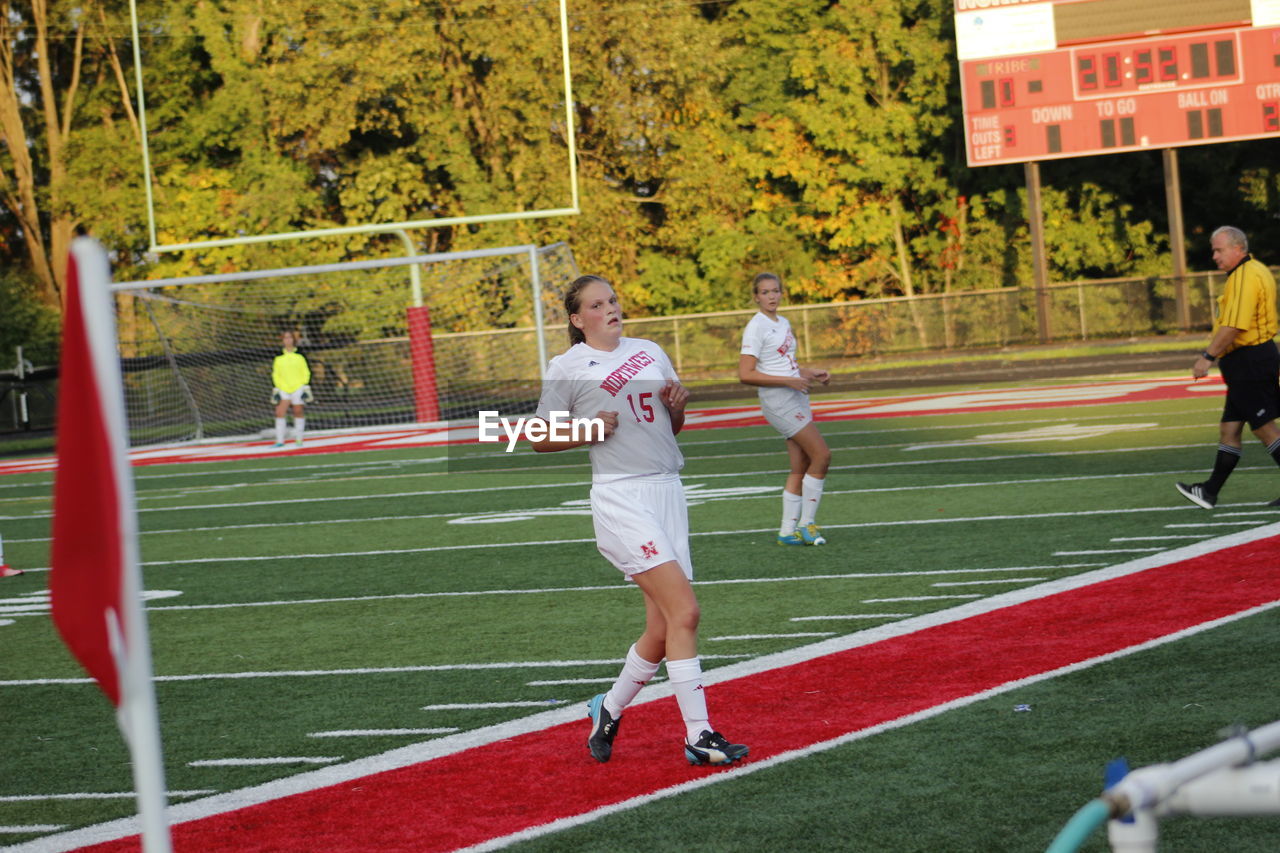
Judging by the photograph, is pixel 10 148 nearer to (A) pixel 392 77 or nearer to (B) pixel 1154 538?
(A) pixel 392 77

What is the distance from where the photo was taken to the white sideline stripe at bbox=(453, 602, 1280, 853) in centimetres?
507

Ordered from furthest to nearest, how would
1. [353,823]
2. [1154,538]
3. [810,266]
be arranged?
[810,266] < [1154,538] < [353,823]

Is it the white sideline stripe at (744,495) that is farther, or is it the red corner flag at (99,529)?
the white sideline stripe at (744,495)

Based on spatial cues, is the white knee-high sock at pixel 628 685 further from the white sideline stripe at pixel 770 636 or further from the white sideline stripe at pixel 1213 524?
the white sideline stripe at pixel 1213 524

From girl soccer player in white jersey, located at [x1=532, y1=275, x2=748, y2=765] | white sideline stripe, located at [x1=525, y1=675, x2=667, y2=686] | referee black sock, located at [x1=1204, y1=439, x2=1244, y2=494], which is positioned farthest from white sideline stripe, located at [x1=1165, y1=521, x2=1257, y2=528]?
girl soccer player in white jersey, located at [x1=532, y1=275, x2=748, y2=765]

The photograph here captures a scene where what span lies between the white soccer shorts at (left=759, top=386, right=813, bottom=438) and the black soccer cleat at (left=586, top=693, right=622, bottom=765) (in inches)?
203

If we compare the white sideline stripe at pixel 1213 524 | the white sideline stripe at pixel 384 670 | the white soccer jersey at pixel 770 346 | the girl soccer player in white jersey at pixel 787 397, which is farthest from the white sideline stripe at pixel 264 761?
the white sideline stripe at pixel 1213 524

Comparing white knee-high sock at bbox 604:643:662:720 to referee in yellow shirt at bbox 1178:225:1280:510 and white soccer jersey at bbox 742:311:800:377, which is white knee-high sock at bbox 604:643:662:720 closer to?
white soccer jersey at bbox 742:311:800:377

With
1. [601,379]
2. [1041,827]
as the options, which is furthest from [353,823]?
[1041,827]

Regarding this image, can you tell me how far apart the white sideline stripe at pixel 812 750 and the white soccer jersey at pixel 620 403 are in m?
1.10

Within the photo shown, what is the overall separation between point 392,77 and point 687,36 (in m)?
7.24

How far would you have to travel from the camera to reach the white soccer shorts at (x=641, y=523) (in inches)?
229

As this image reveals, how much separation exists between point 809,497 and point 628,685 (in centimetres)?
542

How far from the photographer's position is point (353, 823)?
5.32 metres
